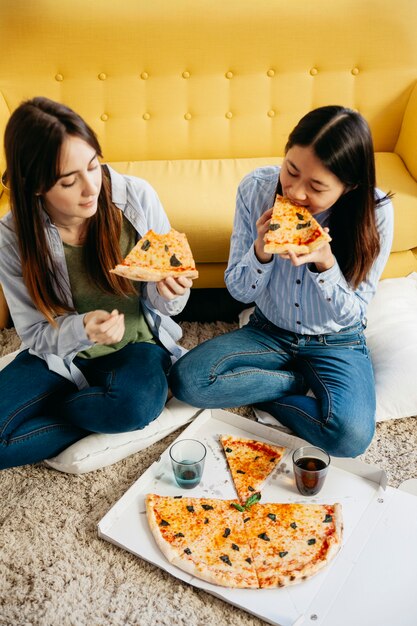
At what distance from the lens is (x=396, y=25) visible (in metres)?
3.32

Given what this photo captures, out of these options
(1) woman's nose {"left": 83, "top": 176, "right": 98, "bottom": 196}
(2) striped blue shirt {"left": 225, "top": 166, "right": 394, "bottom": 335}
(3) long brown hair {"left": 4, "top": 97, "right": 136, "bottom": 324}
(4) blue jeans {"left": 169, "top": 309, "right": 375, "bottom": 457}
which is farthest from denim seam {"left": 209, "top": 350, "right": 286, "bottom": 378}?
(1) woman's nose {"left": 83, "top": 176, "right": 98, "bottom": 196}

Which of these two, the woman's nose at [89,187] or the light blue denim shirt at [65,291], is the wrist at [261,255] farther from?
the woman's nose at [89,187]

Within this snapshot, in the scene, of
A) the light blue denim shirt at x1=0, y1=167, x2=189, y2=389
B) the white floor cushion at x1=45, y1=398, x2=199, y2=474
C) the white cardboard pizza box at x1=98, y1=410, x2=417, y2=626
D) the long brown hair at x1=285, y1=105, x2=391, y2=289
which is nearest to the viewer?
the white cardboard pizza box at x1=98, y1=410, x2=417, y2=626

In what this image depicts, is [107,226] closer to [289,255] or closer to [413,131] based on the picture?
[289,255]

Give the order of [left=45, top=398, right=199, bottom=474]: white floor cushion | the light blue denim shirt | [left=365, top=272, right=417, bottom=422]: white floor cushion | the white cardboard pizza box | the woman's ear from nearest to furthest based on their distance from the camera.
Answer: the white cardboard pizza box, the woman's ear, the light blue denim shirt, [left=45, top=398, right=199, bottom=474]: white floor cushion, [left=365, top=272, right=417, bottom=422]: white floor cushion

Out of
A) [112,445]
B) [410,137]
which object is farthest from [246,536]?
[410,137]

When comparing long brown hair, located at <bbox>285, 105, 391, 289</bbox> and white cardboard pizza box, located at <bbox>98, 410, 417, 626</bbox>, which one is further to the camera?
long brown hair, located at <bbox>285, 105, 391, 289</bbox>

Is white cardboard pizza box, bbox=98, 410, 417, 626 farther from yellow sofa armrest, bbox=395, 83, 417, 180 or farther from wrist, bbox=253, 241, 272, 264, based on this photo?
yellow sofa armrest, bbox=395, 83, 417, 180

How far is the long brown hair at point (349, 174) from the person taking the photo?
6.41 feet

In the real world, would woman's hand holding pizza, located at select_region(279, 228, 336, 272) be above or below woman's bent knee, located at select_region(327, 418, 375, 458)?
above

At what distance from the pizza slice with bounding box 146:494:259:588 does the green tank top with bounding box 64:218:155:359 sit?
24.7 inches

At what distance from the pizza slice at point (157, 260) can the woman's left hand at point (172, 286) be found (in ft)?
0.05

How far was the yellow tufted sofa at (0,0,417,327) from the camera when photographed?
3.27 metres

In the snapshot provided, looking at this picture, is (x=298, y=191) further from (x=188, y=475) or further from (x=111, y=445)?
(x=111, y=445)
